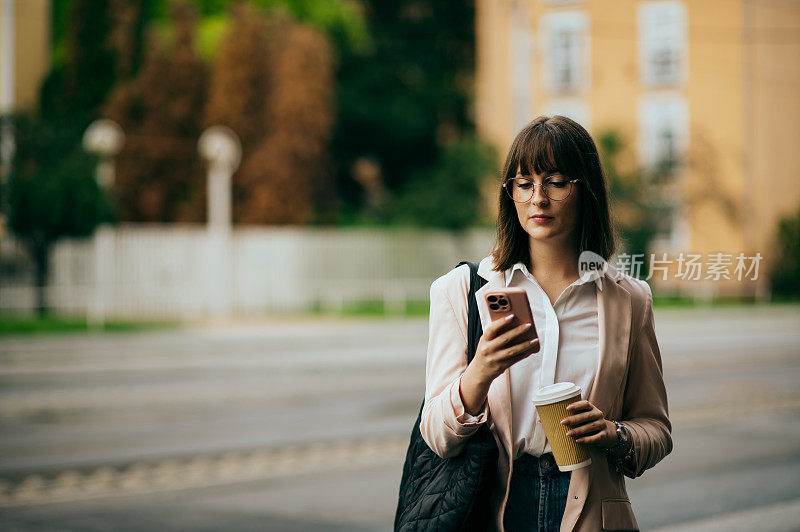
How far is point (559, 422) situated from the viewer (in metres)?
2.15

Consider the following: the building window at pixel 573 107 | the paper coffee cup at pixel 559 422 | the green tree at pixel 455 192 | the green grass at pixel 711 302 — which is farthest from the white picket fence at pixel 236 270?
the paper coffee cup at pixel 559 422

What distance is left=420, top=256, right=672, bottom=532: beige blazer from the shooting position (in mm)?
2273

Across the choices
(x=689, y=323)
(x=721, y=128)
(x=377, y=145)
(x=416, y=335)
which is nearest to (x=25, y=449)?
(x=416, y=335)

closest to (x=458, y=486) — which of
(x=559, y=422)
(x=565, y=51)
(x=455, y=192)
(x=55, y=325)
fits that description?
(x=559, y=422)

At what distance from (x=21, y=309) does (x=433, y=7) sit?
2548 cm

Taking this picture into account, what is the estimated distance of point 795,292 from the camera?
27.3 metres

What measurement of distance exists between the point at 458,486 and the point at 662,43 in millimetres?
33349

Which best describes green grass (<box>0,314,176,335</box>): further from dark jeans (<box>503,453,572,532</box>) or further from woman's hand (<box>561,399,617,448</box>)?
woman's hand (<box>561,399,617,448</box>)

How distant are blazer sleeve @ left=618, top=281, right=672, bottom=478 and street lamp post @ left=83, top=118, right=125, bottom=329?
20.7m

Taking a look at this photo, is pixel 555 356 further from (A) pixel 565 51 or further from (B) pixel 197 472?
(A) pixel 565 51

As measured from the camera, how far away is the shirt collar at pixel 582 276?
7.72ft

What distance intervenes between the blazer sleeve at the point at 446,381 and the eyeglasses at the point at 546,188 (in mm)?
243

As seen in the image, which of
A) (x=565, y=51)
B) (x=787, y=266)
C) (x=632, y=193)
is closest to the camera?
(x=787, y=266)

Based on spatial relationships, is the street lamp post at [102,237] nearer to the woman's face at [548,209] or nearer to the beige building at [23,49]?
the beige building at [23,49]
